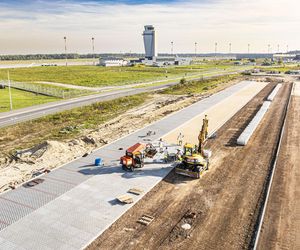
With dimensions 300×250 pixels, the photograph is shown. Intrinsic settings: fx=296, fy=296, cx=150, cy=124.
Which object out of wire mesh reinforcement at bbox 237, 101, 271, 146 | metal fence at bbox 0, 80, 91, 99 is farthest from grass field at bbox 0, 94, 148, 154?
wire mesh reinforcement at bbox 237, 101, 271, 146

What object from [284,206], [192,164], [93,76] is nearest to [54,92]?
[93,76]

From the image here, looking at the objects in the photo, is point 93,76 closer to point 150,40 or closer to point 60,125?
point 60,125

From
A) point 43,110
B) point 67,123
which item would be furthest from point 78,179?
point 43,110

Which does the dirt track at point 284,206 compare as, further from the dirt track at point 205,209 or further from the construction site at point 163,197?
the dirt track at point 205,209

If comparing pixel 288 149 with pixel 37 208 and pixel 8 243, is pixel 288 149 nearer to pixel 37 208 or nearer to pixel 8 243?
pixel 37 208

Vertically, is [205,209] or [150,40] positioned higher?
[150,40]

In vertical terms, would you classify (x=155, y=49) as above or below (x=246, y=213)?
above
